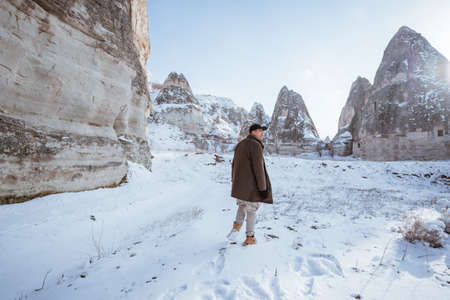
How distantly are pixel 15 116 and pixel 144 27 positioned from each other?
10.6 meters

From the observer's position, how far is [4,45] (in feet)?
14.4

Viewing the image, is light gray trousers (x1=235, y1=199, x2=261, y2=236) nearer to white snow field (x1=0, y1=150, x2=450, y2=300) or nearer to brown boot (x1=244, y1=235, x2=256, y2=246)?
brown boot (x1=244, y1=235, x2=256, y2=246)

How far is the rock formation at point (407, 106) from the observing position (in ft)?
60.1

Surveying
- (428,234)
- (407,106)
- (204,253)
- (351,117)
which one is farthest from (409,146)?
(204,253)

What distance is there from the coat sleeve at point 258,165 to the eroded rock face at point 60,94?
5.92 metres

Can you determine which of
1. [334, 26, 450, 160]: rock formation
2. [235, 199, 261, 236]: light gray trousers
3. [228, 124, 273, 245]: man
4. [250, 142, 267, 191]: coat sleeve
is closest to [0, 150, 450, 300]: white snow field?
[235, 199, 261, 236]: light gray trousers

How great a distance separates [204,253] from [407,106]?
1121 inches

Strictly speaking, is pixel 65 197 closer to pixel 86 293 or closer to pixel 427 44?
pixel 86 293

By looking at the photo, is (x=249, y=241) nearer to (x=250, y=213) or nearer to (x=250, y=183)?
(x=250, y=213)

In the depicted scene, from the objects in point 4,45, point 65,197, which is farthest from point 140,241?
point 4,45

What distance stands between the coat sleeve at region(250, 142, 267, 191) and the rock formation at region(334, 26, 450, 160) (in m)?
24.6

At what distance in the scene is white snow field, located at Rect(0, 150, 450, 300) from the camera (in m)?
2.06

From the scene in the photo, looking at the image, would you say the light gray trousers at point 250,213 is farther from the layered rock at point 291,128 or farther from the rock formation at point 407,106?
the layered rock at point 291,128

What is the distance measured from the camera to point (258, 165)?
3.09m
